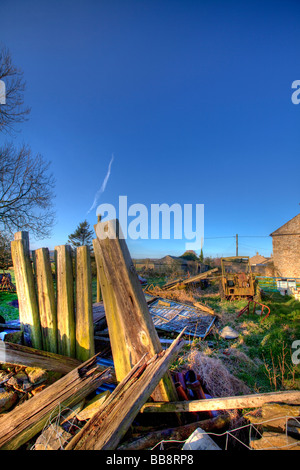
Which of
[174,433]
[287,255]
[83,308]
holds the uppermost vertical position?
[287,255]

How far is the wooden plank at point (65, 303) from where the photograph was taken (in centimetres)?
322

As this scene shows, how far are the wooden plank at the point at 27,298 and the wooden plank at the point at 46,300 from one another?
0.29 feet

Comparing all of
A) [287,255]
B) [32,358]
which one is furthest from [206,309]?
[287,255]

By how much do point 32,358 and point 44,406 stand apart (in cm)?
72

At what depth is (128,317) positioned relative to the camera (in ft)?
8.47

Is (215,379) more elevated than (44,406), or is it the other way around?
(44,406)

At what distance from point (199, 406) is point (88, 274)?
7.14ft

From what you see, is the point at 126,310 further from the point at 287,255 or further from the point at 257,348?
the point at 287,255

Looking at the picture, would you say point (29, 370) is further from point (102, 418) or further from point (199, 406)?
point (199, 406)

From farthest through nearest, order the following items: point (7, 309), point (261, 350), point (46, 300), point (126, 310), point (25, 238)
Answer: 1. point (7, 309)
2. point (261, 350)
3. point (25, 238)
4. point (46, 300)
5. point (126, 310)

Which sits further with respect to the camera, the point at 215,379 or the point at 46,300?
the point at 215,379

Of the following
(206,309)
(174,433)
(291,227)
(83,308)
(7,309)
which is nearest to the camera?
(174,433)

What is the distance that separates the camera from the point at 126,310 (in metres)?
2.59

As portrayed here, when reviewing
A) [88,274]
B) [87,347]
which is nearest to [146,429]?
[87,347]
